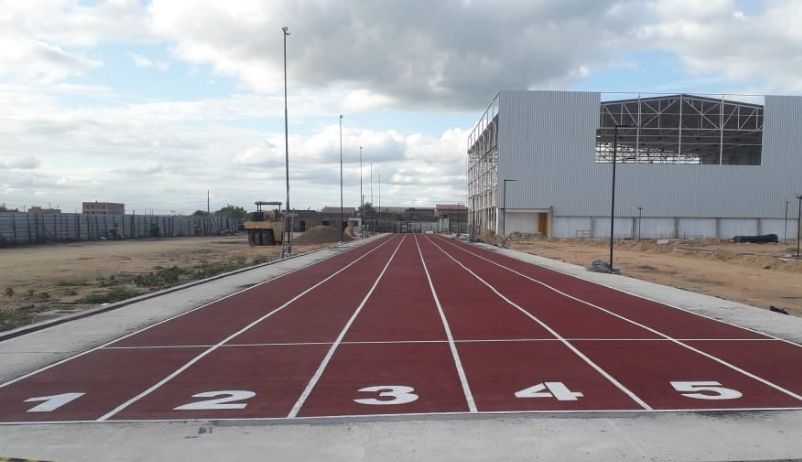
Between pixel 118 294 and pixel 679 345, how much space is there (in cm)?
1416

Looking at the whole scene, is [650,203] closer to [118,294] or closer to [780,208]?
[780,208]

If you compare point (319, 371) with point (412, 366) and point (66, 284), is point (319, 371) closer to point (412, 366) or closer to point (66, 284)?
point (412, 366)

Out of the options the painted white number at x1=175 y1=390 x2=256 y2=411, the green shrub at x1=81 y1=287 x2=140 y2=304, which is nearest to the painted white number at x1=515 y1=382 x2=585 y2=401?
the painted white number at x1=175 y1=390 x2=256 y2=411

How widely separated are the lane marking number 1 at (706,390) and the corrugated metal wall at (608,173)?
65.5 meters

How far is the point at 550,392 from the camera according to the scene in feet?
23.8

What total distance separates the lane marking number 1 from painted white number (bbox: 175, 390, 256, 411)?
5039 mm

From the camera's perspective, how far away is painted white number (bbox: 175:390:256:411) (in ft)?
22.0

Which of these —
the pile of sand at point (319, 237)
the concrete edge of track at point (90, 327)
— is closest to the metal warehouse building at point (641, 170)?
the pile of sand at point (319, 237)

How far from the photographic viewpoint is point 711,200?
237 feet

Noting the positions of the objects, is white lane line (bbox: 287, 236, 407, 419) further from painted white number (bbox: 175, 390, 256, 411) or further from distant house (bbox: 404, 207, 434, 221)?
distant house (bbox: 404, 207, 434, 221)

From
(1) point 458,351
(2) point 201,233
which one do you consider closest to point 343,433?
(1) point 458,351

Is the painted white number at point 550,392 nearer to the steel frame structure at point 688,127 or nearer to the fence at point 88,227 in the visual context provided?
the fence at point 88,227

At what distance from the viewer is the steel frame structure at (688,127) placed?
68062 millimetres

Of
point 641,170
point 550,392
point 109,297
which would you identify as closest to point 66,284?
point 109,297
